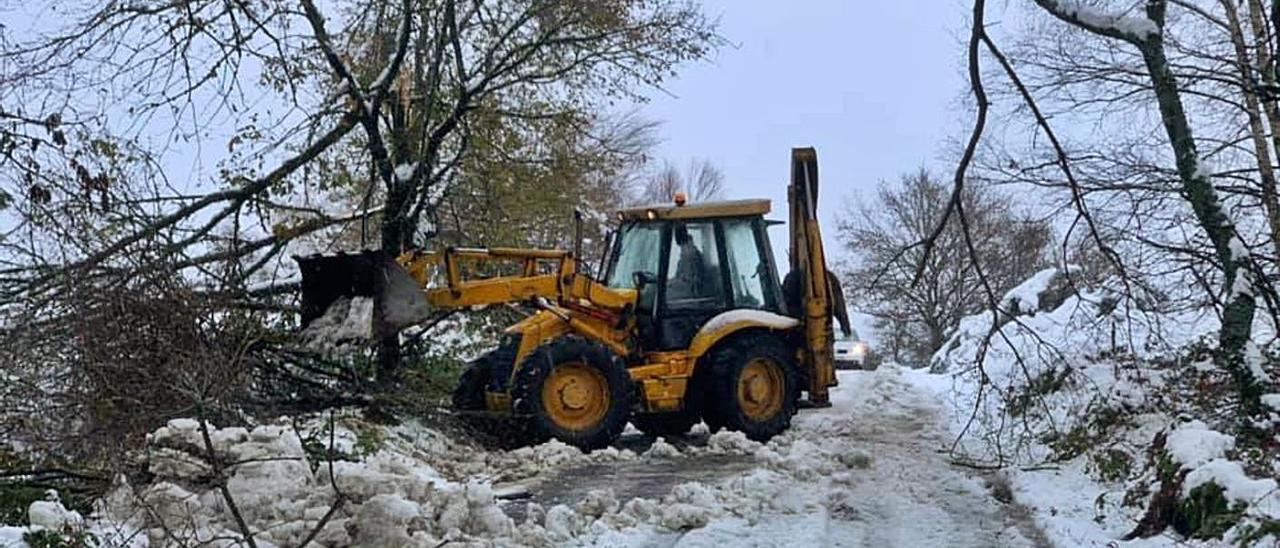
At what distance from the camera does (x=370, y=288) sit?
1013 centimetres

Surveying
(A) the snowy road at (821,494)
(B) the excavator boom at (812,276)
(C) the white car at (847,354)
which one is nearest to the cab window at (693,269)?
(B) the excavator boom at (812,276)

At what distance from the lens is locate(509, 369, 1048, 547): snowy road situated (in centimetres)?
714

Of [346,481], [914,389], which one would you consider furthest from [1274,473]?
[914,389]

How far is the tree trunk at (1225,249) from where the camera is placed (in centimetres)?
950

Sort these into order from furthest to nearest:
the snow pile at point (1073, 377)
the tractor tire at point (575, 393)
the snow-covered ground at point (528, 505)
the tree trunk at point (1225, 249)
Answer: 1. the tractor tire at point (575, 393)
2. the snow pile at point (1073, 377)
3. the tree trunk at point (1225, 249)
4. the snow-covered ground at point (528, 505)

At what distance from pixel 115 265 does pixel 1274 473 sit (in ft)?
25.1

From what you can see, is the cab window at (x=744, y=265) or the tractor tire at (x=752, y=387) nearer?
the tractor tire at (x=752, y=387)

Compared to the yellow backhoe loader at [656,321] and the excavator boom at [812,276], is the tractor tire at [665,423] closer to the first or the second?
the yellow backhoe loader at [656,321]

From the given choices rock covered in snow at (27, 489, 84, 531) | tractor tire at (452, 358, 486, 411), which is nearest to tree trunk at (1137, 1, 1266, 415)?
tractor tire at (452, 358, 486, 411)

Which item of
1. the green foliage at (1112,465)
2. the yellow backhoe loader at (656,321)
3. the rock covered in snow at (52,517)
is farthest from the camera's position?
the yellow backhoe loader at (656,321)

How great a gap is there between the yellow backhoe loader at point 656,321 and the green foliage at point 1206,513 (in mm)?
5183

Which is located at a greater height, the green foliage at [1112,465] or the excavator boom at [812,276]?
the excavator boom at [812,276]

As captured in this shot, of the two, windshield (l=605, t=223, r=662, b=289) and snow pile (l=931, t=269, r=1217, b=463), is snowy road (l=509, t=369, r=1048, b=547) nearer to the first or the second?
snow pile (l=931, t=269, r=1217, b=463)

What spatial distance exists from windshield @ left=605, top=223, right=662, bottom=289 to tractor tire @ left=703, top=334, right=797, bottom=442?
3.45 feet
